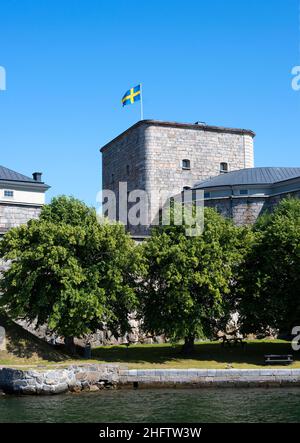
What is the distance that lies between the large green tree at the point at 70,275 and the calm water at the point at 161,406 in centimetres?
588

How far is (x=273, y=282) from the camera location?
123 feet

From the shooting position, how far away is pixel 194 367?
32969 mm

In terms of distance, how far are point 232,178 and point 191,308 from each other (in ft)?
72.3

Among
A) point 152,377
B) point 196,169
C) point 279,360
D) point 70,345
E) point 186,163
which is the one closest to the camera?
point 152,377

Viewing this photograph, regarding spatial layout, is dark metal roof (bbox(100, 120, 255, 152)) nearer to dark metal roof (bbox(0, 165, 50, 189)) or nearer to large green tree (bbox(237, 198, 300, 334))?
dark metal roof (bbox(0, 165, 50, 189))

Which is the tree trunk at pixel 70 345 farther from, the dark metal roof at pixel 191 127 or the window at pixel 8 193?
the dark metal roof at pixel 191 127

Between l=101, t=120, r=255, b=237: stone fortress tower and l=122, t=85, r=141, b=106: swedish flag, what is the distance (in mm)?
3505

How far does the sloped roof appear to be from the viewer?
52009 millimetres

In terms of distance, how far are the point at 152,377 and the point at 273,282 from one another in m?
11.0

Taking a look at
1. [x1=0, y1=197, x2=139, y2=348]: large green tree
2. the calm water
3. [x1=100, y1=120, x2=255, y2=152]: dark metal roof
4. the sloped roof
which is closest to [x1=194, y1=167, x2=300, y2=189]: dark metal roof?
[x1=100, y1=120, x2=255, y2=152]: dark metal roof

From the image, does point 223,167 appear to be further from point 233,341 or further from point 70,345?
point 70,345

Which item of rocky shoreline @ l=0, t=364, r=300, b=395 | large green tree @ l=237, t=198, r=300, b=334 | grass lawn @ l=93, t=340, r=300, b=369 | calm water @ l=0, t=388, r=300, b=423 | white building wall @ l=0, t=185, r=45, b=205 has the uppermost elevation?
white building wall @ l=0, t=185, r=45, b=205

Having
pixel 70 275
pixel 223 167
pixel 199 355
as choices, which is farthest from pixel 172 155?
pixel 70 275
